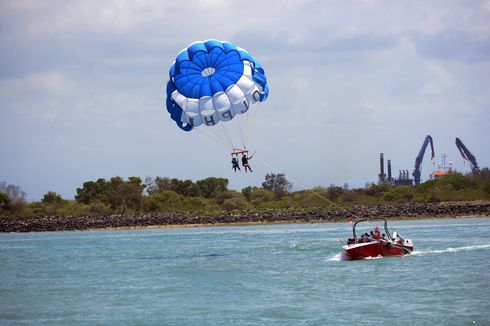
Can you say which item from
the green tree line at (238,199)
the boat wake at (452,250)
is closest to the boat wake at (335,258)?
the boat wake at (452,250)

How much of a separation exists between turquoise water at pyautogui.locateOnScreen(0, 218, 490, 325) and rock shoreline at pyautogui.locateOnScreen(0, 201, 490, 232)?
113ft

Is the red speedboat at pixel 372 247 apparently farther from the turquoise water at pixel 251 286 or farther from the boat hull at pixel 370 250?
the turquoise water at pixel 251 286

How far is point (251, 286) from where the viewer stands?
37.9 m

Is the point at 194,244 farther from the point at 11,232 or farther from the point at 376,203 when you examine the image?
the point at 376,203

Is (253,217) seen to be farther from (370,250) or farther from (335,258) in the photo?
(370,250)

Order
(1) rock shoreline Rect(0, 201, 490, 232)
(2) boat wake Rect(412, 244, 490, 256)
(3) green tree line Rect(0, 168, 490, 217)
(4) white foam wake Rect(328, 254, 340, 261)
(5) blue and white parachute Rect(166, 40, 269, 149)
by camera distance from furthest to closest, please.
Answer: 1. (3) green tree line Rect(0, 168, 490, 217)
2. (1) rock shoreline Rect(0, 201, 490, 232)
3. (2) boat wake Rect(412, 244, 490, 256)
4. (4) white foam wake Rect(328, 254, 340, 261)
5. (5) blue and white parachute Rect(166, 40, 269, 149)

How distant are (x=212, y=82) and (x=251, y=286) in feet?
32.2

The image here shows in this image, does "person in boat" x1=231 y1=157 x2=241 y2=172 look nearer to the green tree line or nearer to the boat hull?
the boat hull

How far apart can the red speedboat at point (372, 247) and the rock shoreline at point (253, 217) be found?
47.1 m

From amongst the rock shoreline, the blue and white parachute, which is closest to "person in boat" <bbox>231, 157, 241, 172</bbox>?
the blue and white parachute

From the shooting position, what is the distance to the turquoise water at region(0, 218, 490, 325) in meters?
30.3

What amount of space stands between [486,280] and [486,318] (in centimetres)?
871

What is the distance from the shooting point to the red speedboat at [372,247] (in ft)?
143

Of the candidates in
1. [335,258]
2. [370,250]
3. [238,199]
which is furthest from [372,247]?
[238,199]
